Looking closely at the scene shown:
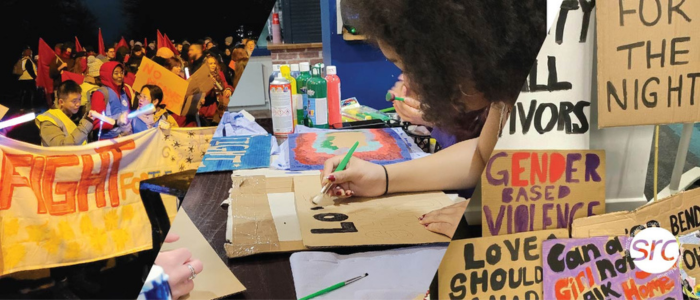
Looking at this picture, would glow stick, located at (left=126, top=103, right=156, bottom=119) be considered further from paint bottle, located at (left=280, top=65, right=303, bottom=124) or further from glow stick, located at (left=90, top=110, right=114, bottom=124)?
paint bottle, located at (left=280, top=65, right=303, bottom=124)

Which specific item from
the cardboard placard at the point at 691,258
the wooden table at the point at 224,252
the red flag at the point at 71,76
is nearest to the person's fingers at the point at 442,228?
the wooden table at the point at 224,252

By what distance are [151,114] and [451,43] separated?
0.38 meters

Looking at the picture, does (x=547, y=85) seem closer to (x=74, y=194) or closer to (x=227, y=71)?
(x=227, y=71)

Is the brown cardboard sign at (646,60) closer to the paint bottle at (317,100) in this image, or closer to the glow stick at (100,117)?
the paint bottle at (317,100)

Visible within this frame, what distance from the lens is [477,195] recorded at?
3.07 feet

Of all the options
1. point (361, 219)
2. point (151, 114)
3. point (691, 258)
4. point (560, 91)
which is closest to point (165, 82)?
point (151, 114)

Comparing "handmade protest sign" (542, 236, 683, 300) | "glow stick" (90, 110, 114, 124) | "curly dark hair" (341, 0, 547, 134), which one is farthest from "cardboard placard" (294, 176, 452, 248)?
"handmade protest sign" (542, 236, 683, 300)

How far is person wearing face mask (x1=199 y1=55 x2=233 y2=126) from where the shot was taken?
0.61m

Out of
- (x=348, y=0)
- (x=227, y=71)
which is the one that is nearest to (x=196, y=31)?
(x=227, y=71)

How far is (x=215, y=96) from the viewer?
2.03ft

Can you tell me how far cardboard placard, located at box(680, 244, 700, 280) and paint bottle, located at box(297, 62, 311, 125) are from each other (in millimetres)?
910

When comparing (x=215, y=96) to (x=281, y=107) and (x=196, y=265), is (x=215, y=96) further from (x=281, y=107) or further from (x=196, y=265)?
(x=196, y=265)

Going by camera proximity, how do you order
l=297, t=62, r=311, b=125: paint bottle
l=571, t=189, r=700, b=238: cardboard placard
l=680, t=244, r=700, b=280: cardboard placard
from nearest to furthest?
1. l=297, t=62, r=311, b=125: paint bottle
2. l=571, t=189, r=700, b=238: cardboard placard
3. l=680, t=244, r=700, b=280: cardboard placard

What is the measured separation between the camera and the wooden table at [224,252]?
0.64 metres
